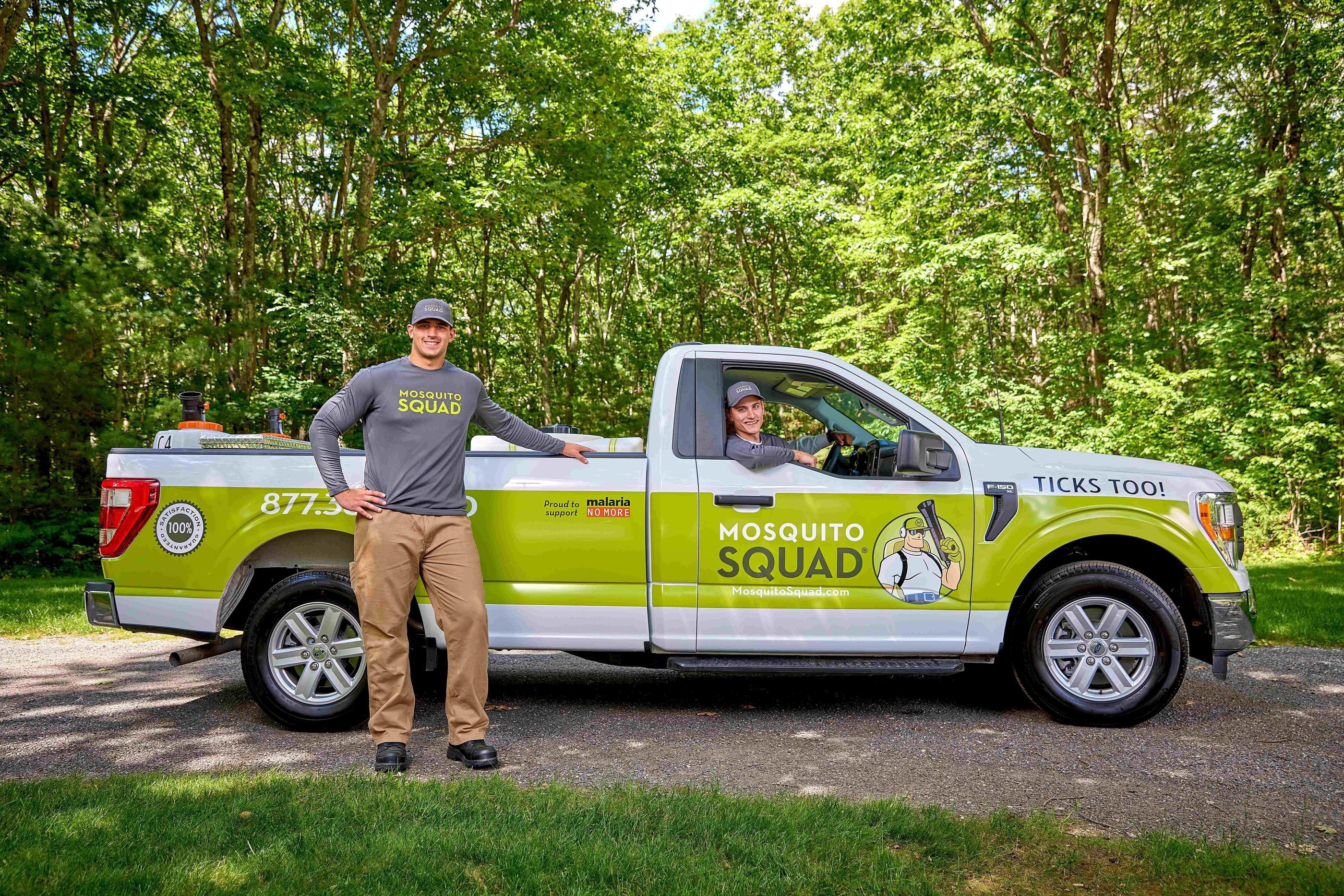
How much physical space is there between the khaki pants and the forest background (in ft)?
34.7

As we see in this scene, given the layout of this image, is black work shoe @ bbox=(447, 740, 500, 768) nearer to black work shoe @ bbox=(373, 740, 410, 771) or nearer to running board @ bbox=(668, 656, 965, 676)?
black work shoe @ bbox=(373, 740, 410, 771)

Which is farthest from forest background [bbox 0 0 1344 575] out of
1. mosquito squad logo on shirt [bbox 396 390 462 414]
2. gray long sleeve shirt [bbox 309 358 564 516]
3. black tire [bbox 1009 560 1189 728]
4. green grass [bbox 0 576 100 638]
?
black tire [bbox 1009 560 1189 728]

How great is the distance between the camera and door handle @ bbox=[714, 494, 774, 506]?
16.0ft

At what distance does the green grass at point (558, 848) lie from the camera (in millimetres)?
2873

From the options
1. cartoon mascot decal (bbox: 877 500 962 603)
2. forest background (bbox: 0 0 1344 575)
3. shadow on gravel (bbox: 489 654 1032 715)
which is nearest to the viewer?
cartoon mascot decal (bbox: 877 500 962 603)

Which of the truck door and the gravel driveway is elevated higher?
the truck door

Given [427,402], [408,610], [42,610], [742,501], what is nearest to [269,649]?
[408,610]

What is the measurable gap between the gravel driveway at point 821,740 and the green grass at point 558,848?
388 mm

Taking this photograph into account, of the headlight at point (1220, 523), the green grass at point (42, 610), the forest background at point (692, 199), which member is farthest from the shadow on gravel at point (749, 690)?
the forest background at point (692, 199)

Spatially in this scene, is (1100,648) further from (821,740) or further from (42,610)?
(42,610)

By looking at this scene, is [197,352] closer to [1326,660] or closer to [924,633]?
[924,633]

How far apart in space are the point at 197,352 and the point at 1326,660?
47.3 feet

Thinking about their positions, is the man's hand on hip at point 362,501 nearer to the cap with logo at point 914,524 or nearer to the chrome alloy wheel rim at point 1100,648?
the cap with logo at point 914,524

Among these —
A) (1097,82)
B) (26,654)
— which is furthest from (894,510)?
(1097,82)
